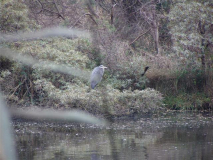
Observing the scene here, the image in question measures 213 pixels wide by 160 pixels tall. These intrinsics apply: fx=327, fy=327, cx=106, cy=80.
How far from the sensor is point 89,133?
8.91 metres

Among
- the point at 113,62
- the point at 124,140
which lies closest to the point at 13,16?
the point at 113,62

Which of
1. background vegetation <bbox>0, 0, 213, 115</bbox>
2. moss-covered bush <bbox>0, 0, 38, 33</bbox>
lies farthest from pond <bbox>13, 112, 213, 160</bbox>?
moss-covered bush <bbox>0, 0, 38, 33</bbox>

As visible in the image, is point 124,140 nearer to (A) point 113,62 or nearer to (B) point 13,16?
(B) point 13,16

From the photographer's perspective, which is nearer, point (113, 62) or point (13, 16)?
point (13, 16)

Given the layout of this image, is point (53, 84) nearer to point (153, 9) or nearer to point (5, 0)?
point (5, 0)

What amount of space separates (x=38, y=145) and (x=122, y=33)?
34.0 ft

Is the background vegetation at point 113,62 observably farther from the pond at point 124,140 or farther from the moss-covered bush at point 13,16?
the pond at point 124,140

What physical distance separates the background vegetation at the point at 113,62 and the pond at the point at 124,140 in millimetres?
1262

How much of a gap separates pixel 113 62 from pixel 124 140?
650 cm

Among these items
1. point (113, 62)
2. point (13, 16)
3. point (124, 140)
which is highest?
point (13, 16)

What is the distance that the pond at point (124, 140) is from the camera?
237 inches

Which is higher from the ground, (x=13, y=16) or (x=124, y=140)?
(x=13, y=16)

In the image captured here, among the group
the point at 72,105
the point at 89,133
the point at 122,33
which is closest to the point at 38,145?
the point at 89,133

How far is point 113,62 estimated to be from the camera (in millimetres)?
13805
